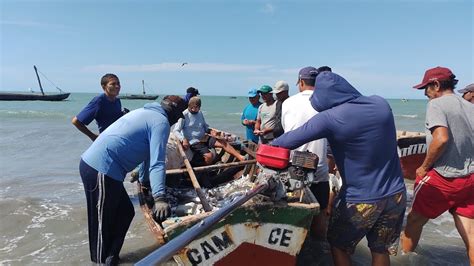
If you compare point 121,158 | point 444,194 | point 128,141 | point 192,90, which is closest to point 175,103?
point 128,141

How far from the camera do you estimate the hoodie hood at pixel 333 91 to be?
285 centimetres

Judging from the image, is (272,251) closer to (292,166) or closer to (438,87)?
(292,166)

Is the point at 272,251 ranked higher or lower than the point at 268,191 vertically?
lower

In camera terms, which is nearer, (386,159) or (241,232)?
(386,159)

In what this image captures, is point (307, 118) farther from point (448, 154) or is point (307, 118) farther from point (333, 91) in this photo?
point (448, 154)

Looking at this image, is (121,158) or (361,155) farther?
(121,158)

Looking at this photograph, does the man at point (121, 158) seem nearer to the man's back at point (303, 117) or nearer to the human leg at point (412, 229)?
the man's back at point (303, 117)

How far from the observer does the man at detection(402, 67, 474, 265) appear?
11.5 feet

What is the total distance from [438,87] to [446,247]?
285cm

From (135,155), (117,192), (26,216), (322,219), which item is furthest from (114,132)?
(26,216)

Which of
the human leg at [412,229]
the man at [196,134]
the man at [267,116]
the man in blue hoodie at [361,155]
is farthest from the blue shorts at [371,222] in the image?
the man at [196,134]

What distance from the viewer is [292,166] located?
2.96m

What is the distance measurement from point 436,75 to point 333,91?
1438mm

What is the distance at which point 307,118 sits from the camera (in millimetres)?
3922
